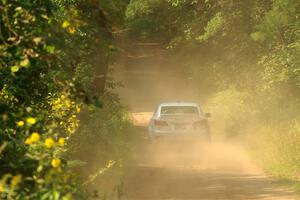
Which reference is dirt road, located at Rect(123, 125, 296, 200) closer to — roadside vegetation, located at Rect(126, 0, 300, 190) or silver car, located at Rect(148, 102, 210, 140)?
silver car, located at Rect(148, 102, 210, 140)

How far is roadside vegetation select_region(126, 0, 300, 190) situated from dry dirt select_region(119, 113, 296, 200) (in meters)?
0.82

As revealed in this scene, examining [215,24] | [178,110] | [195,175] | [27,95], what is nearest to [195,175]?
[195,175]

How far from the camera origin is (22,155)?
4.96m

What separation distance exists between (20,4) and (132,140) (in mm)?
17285

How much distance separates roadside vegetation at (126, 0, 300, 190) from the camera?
2015 centimetres

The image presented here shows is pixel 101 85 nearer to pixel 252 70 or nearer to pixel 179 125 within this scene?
pixel 179 125

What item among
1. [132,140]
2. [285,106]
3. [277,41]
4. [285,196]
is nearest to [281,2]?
[277,41]

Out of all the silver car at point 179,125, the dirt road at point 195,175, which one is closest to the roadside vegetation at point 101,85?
the dirt road at point 195,175

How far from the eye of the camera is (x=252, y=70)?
95.4 ft

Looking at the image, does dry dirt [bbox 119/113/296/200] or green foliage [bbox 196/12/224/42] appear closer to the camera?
dry dirt [bbox 119/113/296/200]

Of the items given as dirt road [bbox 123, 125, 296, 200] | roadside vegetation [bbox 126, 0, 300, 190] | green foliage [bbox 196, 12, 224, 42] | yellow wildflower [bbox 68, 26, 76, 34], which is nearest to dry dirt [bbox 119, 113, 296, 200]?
dirt road [bbox 123, 125, 296, 200]

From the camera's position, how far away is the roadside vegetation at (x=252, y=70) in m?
20.1

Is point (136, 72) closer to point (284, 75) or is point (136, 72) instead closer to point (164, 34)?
point (164, 34)

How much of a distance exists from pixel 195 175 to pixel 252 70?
1406cm
